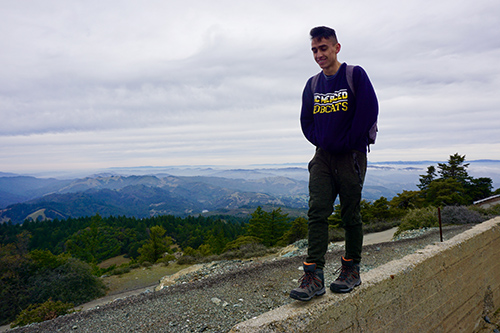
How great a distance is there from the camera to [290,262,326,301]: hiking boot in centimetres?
Answer: 200

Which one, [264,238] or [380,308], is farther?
[264,238]

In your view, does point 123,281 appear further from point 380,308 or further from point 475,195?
point 475,195

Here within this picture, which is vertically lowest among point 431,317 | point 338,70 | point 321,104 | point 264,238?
point 264,238

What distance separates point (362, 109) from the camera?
6.96 ft

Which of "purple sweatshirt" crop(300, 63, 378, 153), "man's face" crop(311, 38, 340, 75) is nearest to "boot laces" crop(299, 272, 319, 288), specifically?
"purple sweatshirt" crop(300, 63, 378, 153)

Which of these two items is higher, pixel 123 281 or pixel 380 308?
pixel 380 308

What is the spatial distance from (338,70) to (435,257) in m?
2.48

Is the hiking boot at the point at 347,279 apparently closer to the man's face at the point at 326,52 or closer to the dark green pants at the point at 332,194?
the dark green pants at the point at 332,194

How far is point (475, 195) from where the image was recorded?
96.6 feet

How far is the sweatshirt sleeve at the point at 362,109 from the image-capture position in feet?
6.97

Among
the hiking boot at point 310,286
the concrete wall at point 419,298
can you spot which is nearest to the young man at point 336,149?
the hiking boot at point 310,286

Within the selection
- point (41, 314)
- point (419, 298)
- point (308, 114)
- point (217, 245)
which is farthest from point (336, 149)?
point (217, 245)

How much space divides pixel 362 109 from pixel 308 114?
1.62ft

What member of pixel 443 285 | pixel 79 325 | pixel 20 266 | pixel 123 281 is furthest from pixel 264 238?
pixel 443 285
